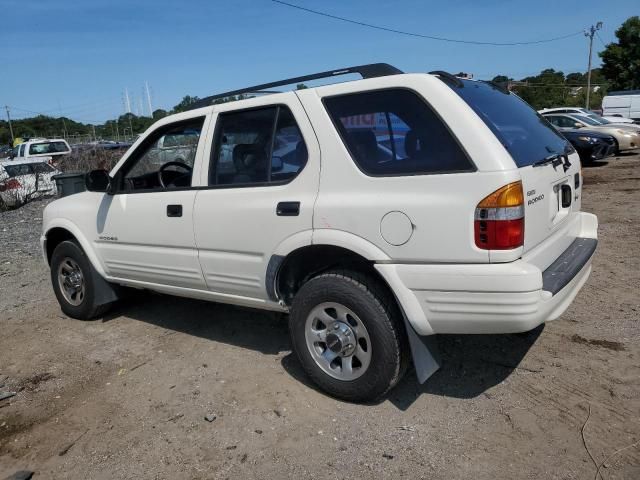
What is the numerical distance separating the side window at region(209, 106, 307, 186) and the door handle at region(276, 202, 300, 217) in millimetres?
178

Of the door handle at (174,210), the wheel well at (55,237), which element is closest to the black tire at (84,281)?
the wheel well at (55,237)

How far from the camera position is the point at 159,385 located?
146 inches

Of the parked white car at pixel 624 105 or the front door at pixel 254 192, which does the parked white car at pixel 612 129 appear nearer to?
the parked white car at pixel 624 105

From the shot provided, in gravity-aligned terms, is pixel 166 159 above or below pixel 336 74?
below

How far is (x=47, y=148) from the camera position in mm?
20562

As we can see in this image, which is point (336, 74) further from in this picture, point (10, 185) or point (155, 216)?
point (10, 185)

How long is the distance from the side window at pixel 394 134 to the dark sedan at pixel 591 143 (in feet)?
43.2

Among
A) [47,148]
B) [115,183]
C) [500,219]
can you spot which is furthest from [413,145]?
[47,148]

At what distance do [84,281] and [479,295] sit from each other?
3650 mm

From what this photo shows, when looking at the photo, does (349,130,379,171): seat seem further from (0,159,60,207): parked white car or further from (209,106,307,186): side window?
(0,159,60,207): parked white car

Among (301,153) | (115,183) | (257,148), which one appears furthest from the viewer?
(115,183)

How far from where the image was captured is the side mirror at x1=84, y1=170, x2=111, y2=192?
438cm

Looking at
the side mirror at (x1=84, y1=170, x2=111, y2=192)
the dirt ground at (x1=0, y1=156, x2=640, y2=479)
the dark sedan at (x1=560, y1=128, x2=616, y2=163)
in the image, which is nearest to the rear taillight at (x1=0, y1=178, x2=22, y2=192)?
the dirt ground at (x1=0, y1=156, x2=640, y2=479)

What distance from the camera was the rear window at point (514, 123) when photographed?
286 cm
